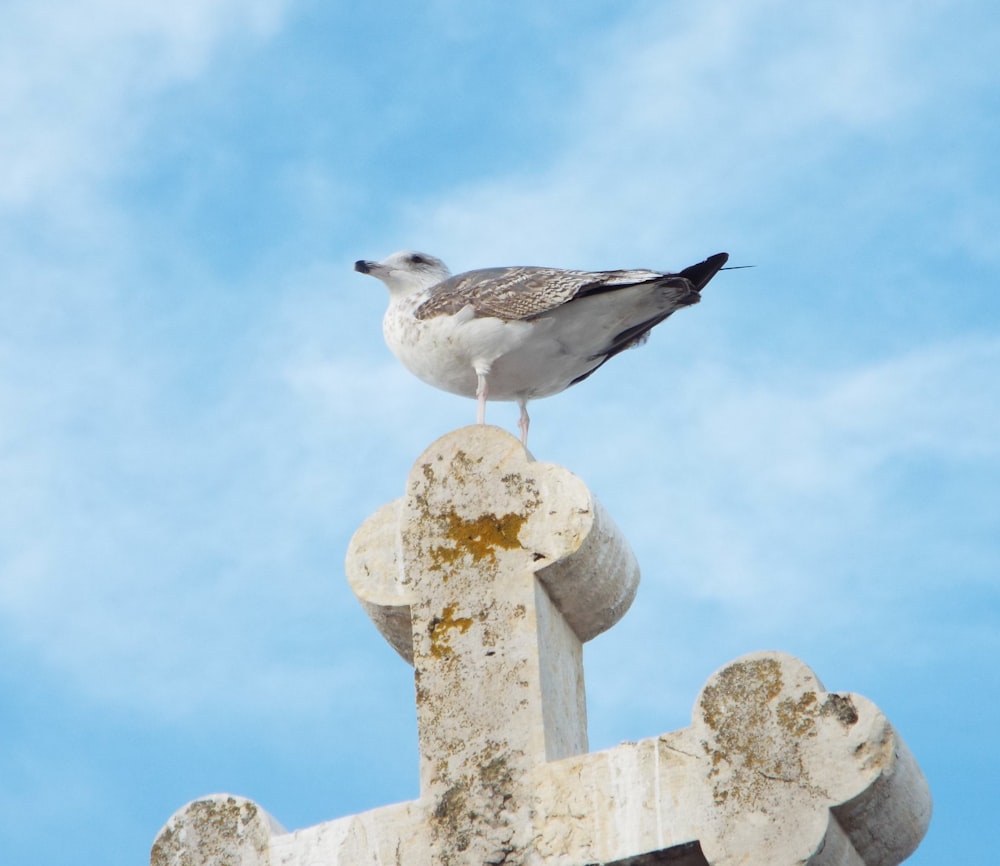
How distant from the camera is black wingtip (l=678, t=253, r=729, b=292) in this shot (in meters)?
10.8

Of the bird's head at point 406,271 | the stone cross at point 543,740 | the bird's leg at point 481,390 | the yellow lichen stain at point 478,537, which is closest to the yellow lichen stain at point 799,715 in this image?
the stone cross at point 543,740

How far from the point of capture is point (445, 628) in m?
7.18

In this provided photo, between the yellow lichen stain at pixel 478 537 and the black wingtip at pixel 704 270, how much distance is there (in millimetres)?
3807

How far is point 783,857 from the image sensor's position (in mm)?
6168

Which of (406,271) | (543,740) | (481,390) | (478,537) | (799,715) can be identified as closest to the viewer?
(799,715)

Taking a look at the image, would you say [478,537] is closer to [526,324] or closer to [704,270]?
[526,324]

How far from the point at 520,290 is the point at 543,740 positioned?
166 inches

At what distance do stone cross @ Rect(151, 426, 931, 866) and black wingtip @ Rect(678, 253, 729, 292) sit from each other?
356cm

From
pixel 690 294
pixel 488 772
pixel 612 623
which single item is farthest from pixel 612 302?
pixel 488 772

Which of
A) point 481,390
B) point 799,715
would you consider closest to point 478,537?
point 799,715

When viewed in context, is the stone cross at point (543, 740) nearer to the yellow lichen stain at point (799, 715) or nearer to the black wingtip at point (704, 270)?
the yellow lichen stain at point (799, 715)

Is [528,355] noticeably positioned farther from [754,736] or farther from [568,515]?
[754,736]

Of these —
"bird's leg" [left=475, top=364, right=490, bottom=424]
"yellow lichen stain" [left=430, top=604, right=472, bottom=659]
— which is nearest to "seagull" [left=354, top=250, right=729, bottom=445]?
"bird's leg" [left=475, top=364, right=490, bottom=424]

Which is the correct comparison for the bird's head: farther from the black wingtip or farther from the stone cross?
the stone cross
